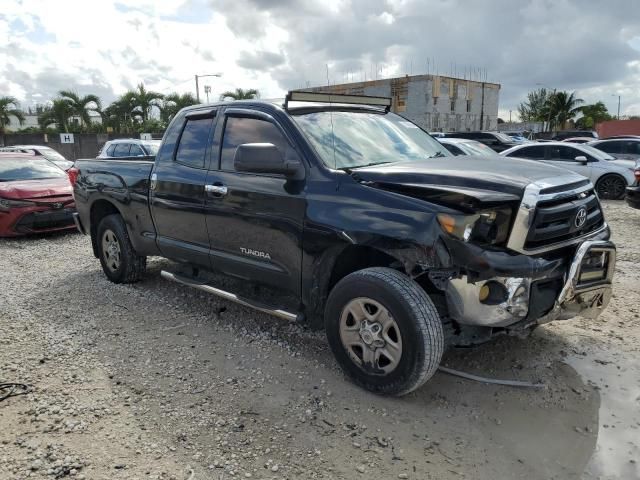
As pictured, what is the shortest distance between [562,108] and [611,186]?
163 ft

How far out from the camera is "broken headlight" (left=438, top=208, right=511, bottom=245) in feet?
9.68

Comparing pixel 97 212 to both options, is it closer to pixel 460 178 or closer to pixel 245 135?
pixel 245 135

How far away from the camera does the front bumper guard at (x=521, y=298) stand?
2975mm

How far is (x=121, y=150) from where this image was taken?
1308 centimetres

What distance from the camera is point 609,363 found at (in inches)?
149

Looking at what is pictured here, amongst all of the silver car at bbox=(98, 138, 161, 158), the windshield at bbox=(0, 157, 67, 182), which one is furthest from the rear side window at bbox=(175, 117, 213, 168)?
the silver car at bbox=(98, 138, 161, 158)

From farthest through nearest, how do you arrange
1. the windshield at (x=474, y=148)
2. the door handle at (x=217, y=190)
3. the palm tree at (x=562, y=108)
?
1. the palm tree at (x=562, y=108)
2. the windshield at (x=474, y=148)
3. the door handle at (x=217, y=190)

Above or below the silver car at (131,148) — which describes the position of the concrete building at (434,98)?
above

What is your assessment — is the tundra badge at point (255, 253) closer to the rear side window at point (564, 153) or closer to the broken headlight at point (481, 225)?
the broken headlight at point (481, 225)

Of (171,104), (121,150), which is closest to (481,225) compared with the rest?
(121,150)

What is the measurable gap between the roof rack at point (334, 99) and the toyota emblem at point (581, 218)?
6.67 ft

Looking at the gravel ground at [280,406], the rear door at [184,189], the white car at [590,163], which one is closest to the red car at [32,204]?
the gravel ground at [280,406]

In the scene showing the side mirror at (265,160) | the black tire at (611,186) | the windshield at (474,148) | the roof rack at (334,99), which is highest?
the roof rack at (334,99)

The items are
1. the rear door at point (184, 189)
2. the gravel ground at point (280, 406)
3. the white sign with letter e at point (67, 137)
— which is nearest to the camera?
the gravel ground at point (280, 406)
